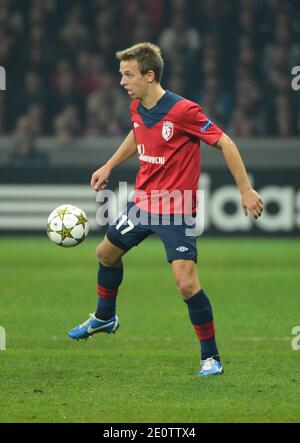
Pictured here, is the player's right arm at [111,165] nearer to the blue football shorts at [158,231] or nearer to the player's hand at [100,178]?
the player's hand at [100,178]

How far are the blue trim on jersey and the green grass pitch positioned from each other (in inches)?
60.4

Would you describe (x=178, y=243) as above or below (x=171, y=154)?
below

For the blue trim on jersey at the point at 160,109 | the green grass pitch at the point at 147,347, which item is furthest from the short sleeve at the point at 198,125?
the green grass pitch at the point at 147,347

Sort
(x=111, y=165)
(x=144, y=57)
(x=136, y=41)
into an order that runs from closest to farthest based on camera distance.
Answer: (x=144, y=57), (x=111, y=165), (x=136, y=41)

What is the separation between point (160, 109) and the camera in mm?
6836

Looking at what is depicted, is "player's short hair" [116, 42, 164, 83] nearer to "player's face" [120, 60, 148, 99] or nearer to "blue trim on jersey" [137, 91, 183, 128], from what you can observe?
"player's face" [120, 60, 148, 99]

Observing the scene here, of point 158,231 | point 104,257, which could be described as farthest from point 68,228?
point 158,231

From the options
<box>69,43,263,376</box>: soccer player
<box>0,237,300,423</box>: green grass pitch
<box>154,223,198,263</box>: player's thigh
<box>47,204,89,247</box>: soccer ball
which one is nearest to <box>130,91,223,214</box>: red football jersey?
<box>69,43,263,376</box>: soccer player

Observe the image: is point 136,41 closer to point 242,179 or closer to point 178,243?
point 178,243

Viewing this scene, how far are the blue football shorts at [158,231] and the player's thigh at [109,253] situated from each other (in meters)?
0.03

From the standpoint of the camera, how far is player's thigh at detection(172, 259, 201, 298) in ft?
21.6

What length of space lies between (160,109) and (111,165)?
2.03 feet

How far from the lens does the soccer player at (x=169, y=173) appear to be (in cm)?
661

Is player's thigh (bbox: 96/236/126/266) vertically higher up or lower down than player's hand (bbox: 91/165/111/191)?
lower down
